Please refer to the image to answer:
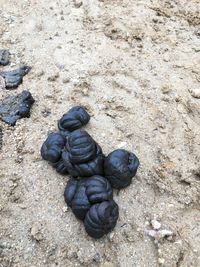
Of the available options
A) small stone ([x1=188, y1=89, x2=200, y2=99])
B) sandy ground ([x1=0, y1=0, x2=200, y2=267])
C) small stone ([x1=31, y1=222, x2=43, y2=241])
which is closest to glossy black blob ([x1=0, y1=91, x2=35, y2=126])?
sandy ground ([x1=0, y1=0, x2=200, y2=267])

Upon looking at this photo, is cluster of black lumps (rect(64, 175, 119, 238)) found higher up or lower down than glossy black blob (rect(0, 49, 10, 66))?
higher up

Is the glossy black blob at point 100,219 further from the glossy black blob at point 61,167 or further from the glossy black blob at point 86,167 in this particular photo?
the glossy black blob at point 61,167

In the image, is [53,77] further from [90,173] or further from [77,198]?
[77,198]

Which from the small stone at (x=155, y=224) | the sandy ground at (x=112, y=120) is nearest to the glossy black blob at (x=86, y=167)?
the sandy ground at (x=112, y=120)

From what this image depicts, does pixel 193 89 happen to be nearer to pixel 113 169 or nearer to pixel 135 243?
pixel 113 169

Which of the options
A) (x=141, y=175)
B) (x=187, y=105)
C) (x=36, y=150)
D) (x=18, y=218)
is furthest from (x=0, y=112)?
(x=187, y=105)

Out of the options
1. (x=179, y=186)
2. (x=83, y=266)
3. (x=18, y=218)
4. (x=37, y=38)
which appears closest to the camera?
(x=83, y=266)

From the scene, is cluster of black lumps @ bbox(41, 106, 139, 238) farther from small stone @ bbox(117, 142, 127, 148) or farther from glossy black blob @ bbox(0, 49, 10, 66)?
glossy black blob @ bbox(0, 49, 10, 66)
